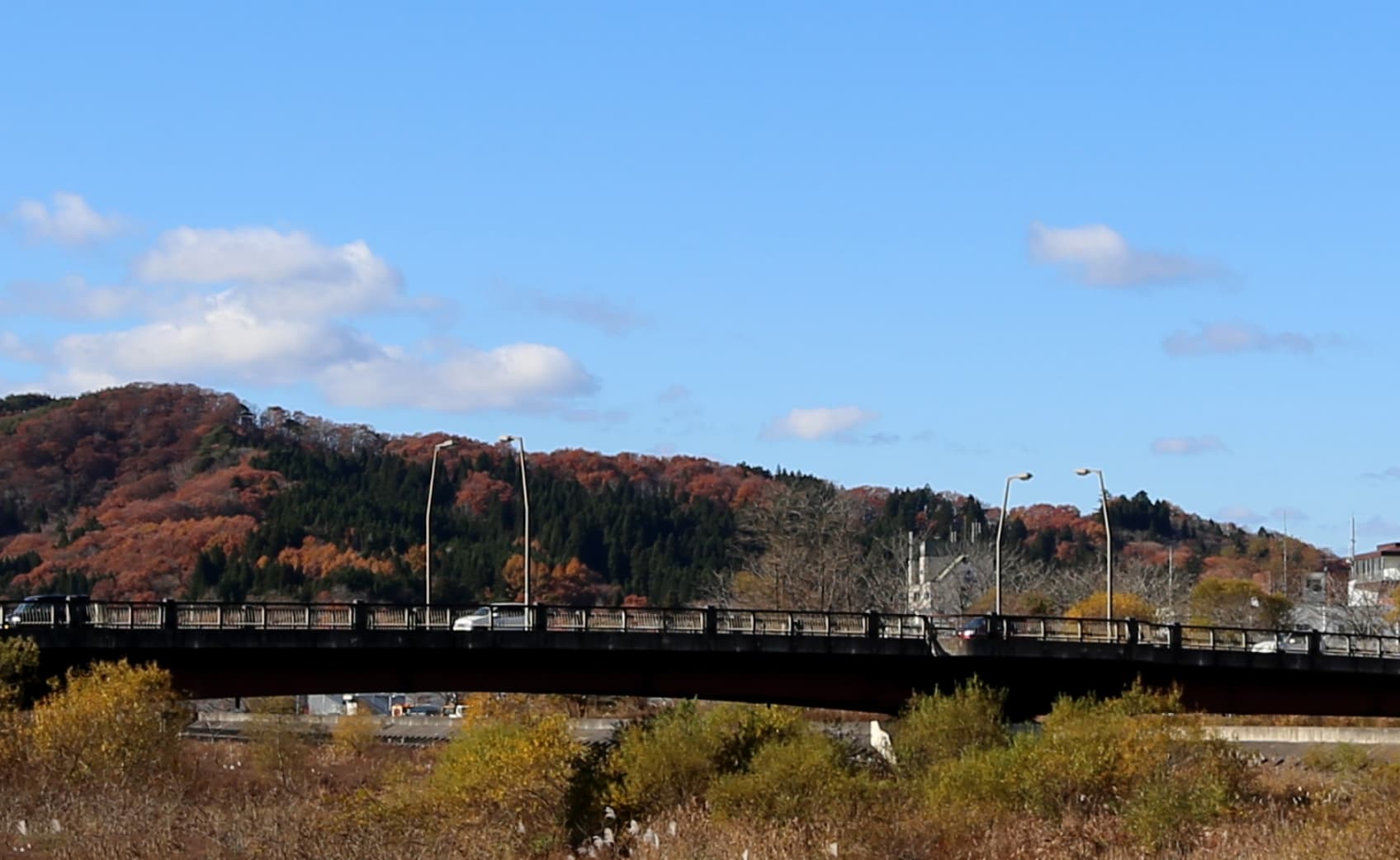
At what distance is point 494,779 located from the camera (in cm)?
4947

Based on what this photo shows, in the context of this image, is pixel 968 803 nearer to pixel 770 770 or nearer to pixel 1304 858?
pixel 770 770

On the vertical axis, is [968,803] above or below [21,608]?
below

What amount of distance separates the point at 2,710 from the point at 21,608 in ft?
13.3

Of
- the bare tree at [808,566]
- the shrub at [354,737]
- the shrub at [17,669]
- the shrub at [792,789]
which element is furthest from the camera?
the bare tree at [808,566]

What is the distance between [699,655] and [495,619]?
22.3 ft

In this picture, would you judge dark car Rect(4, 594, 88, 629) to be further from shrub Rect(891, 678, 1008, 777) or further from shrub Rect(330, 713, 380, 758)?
shrub Rect(330, 713, 380, 758)

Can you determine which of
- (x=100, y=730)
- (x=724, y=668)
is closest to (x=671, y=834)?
(x=100, y=730)

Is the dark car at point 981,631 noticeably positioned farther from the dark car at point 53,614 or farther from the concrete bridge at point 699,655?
the dark car at point 53,614

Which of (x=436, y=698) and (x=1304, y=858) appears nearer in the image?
(x=1304, y=858)

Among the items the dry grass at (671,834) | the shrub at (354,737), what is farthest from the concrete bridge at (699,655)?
the shrub at (354,737)

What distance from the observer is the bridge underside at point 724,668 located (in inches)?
2377

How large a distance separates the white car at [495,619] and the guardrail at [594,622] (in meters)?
0.04

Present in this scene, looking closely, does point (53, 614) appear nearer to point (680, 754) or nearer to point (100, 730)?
point (100, 730)

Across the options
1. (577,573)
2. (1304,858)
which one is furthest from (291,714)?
(577,573)
